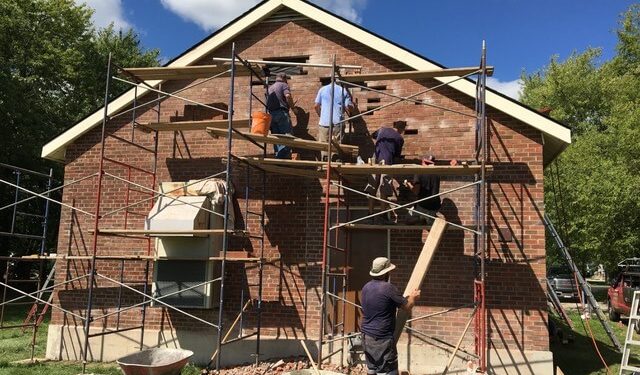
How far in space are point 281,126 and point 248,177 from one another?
3.65ft

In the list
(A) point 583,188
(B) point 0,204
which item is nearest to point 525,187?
(A) point 583,188

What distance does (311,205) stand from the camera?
977 cm

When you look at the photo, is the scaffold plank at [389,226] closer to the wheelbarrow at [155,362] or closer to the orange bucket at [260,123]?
the orange bucket at [260,123]

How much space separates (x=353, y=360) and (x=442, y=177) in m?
3.53

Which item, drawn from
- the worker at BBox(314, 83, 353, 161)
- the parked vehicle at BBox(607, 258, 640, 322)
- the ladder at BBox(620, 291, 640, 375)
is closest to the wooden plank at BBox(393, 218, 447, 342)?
the worker at BBox(314, 83, 353, 161)

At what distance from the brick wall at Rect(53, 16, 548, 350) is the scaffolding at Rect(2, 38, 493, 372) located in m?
0.13

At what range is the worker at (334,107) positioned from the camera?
9.12 meters

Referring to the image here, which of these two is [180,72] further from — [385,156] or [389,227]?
[389,227]

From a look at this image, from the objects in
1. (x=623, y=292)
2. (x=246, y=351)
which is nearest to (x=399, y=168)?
(x=246, y=351)

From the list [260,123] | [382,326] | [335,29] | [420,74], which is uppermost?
[335,29]

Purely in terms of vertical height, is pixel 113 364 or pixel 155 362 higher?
pixel 155 362

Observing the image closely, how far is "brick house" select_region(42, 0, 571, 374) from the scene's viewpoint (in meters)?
8.80

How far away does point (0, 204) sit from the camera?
77.9ft

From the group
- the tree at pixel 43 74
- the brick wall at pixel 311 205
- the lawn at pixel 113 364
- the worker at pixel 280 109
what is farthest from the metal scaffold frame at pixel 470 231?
the tree at pixel 43 74
